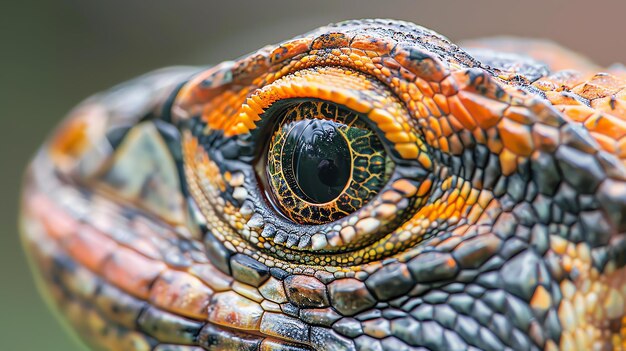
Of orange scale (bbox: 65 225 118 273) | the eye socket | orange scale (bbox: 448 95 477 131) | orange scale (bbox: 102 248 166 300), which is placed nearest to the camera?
orange scale (bbox: 448 95 477 131)

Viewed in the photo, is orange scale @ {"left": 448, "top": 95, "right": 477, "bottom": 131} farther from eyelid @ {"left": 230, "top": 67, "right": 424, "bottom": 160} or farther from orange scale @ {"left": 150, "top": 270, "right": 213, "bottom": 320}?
orange scale @ {"left": 150, "top": 270, "right": 213, "bottom": 320}

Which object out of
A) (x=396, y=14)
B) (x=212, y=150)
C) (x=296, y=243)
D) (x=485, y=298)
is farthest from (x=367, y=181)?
(x=396, y=14)

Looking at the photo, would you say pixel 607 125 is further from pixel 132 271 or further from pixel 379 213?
pixel 132 271

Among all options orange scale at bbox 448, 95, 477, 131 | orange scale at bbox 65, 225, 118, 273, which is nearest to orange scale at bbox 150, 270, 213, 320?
orange scale at bbox 65, 225, 118, 273

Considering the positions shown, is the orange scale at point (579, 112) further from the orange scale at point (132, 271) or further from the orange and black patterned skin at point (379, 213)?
the orange scale at point (132, 271)

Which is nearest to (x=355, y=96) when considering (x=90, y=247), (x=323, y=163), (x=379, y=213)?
(x=323, y=163)

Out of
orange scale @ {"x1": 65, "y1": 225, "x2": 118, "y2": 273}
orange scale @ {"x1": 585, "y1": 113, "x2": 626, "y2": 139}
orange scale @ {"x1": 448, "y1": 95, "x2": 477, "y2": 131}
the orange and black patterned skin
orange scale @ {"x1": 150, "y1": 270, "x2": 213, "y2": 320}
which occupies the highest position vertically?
orange scale @ {"x1": 585, "y1": 113, "x2": 626, "y2": 139}

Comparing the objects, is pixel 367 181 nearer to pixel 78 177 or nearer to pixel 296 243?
pixel 296 243
